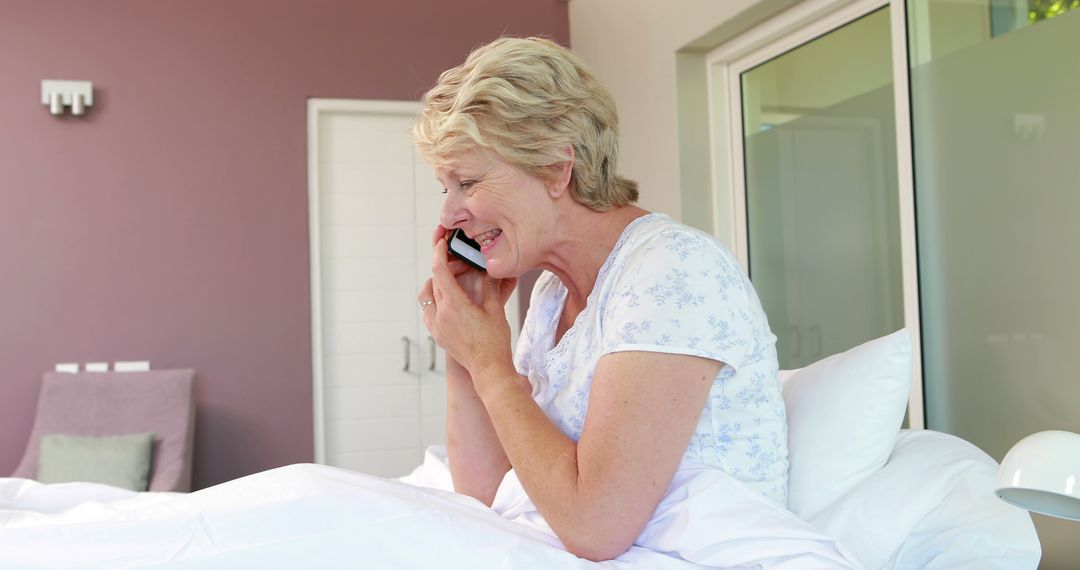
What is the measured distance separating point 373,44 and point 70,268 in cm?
197

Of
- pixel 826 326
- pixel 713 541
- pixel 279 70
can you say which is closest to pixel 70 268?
pixel 279 70

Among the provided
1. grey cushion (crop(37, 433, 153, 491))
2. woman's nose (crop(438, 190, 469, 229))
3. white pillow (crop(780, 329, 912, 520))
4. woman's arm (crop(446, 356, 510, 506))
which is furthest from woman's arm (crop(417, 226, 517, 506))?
grey cushion (crop(37, 433, 153, 491))

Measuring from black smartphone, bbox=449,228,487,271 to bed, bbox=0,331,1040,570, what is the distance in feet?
1.36

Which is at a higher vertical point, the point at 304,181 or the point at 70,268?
the point at 304,181

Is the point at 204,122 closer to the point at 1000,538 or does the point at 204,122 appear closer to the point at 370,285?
the point at 370,285

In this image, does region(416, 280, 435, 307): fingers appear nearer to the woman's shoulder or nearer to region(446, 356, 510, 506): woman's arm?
region(446, 356, 510, 506): woman's arm

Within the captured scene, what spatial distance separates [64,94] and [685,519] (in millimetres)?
4654

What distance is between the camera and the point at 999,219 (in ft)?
8.86

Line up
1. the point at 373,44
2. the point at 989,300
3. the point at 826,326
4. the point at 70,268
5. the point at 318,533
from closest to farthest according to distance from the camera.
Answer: the point at 318,533, the point at 989,300, the point at 826,326, the point at 70,268, the point at 373,44

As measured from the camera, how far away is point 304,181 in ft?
17.3

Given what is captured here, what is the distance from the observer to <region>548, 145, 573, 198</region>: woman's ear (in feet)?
5.08

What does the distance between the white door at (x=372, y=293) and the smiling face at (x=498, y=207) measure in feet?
12.5

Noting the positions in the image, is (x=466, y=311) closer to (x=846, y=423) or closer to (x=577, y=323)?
(x=577, y=323)

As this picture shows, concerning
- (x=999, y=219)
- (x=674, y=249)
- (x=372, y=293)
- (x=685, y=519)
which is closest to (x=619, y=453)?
(x=685, y=519)
